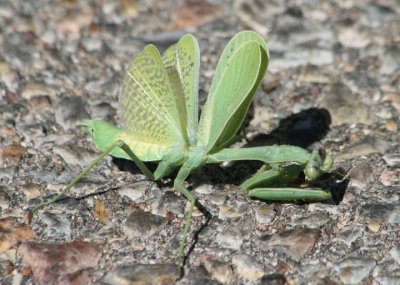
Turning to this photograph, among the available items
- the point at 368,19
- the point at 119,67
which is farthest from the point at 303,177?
the point at 368,19

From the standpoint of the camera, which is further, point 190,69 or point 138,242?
point 190,69

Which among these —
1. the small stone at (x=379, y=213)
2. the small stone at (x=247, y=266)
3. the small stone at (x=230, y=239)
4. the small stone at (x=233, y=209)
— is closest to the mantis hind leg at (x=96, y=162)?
the small stone at (x=233, y=209)

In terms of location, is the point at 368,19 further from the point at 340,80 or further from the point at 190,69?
the point at 190,69

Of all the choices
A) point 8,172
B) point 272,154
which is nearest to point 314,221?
point 272,154

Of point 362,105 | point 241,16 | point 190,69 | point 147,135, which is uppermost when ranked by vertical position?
point 190,69

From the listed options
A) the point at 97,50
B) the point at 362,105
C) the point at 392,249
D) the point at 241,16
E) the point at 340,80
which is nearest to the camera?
the point at 392,249

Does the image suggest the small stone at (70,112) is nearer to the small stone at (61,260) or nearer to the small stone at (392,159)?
the small stone at (61,260)
